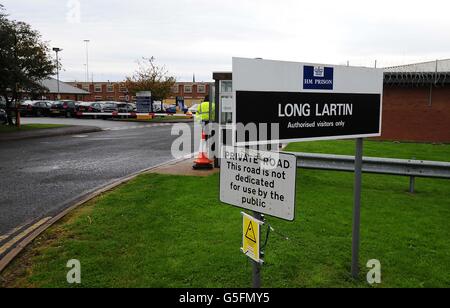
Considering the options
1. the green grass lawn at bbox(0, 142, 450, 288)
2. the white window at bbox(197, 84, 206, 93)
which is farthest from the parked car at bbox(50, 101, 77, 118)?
the white window at bbox(197, 84, 206, 93)

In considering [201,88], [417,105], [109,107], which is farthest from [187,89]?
[417,105]

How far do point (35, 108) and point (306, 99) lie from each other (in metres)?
42.3

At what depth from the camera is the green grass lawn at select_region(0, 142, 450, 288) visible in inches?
174

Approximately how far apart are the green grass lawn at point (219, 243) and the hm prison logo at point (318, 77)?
164 centimetres

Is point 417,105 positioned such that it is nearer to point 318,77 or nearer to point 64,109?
point 318,77

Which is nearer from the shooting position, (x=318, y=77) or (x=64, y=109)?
(x=318, y=77)

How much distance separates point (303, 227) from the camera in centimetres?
595

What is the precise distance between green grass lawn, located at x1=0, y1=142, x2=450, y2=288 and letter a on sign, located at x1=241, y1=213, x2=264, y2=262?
46.5 inches

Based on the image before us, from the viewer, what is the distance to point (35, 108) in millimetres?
41250

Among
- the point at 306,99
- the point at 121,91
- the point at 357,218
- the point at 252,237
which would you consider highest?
the point at 121,91

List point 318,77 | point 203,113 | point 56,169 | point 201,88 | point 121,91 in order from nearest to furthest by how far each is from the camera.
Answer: point 318,77, point 56,169, point 203,113, point 201,88, point 121,91

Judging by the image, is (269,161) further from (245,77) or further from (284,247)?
(284,247)

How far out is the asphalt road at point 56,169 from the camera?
7.21m

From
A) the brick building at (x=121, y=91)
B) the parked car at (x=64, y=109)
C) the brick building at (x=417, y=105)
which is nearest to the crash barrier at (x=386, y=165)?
the brick building at (x=417, y=105)
